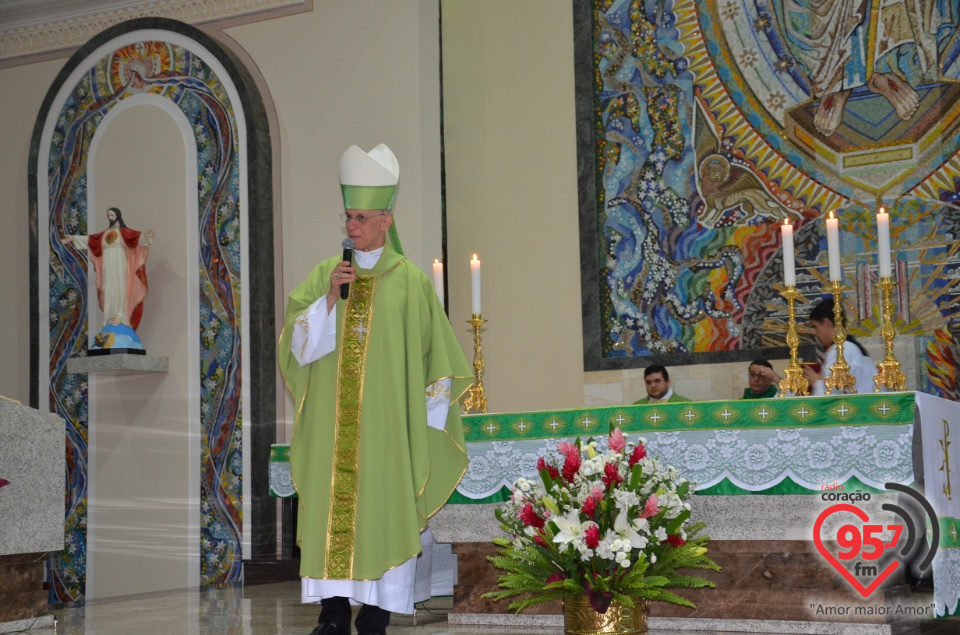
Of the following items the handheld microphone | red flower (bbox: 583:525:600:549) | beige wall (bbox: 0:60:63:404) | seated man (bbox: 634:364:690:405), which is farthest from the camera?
beige wall (bbox: 0:60:63:404)

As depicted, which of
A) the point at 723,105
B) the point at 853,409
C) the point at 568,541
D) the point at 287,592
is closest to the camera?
the point at 568,541

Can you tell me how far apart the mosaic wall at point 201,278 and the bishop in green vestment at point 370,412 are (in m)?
4.09

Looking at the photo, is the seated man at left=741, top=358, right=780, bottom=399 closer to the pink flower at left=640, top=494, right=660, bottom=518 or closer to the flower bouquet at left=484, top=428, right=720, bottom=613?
the flower bouquet at left=484, top=428, right=720, bottom=613

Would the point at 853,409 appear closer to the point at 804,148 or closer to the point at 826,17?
the point at 804,148

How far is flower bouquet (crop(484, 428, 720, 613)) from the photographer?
13.4 feet

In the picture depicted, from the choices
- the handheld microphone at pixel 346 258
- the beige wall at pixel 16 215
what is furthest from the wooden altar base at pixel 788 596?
the beige wall at pixel 16 215

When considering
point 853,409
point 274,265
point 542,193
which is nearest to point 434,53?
point 542,193

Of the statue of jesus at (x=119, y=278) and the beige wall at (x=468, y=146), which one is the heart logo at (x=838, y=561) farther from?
the statue of jesus at (x=119, y=278)

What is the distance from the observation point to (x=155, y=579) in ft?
29.3

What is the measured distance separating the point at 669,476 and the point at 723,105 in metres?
4.33

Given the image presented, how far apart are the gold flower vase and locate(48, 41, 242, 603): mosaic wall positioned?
4935 millimetres

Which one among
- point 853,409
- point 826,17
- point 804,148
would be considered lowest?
point 853,409

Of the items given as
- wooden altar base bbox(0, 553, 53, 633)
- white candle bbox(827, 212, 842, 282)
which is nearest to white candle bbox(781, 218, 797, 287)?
white candle bbox(827, 212, 842, 282)

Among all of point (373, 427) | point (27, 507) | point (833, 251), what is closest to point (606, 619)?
point (373, 427)
